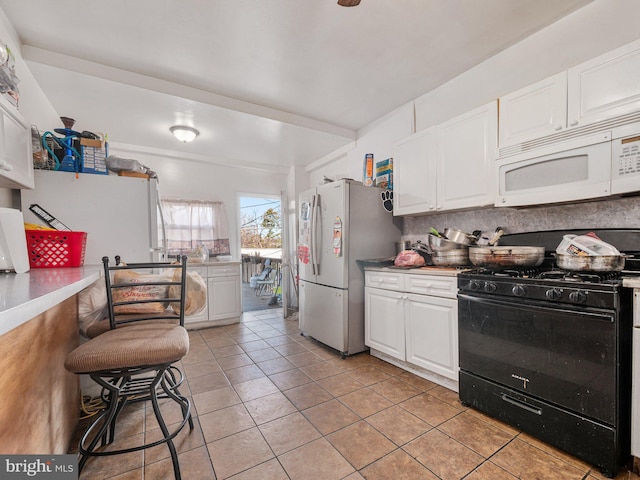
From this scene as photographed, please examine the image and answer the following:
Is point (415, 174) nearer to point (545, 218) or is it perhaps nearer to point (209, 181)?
point (545, 218)

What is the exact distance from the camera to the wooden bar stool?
1253 millimetres

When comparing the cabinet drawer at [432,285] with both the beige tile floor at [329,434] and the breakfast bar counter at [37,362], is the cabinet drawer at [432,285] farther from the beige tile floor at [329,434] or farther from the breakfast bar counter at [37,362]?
the breakfast bar counter at [37,362]

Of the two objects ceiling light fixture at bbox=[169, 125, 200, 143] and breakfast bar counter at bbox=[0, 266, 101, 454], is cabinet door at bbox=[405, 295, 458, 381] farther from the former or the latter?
ceiling light fixture at bbox=[169, 125, 200, 143]

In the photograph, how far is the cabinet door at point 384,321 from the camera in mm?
2484

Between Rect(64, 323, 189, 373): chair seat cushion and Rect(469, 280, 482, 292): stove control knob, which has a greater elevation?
Rect(469, 280, 482, 292): stove control knob

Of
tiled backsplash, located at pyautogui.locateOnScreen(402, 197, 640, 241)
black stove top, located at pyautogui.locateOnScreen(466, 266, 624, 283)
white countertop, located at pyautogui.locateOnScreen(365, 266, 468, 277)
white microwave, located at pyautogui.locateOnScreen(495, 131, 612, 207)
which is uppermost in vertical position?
white microwave, located at pyautogui.locateOnScreen(495, 131, 612, 207)

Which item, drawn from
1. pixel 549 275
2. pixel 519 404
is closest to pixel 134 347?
pixel 519 404

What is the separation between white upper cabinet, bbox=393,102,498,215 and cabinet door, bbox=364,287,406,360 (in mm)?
864

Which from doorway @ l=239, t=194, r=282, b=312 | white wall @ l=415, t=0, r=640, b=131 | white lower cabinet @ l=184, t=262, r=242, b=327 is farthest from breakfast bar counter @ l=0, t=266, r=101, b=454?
doorway @ l=239, t=194, r=282, b=312

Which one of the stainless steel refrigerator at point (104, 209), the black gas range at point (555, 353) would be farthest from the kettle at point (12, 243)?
the black gas range at point (555, 353)

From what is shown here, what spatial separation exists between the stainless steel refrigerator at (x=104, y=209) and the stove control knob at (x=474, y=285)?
2.49m

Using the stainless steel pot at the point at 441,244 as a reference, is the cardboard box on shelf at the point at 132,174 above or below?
above

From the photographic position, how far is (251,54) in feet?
7.84

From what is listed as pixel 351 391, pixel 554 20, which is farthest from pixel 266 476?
pixel 554 20
